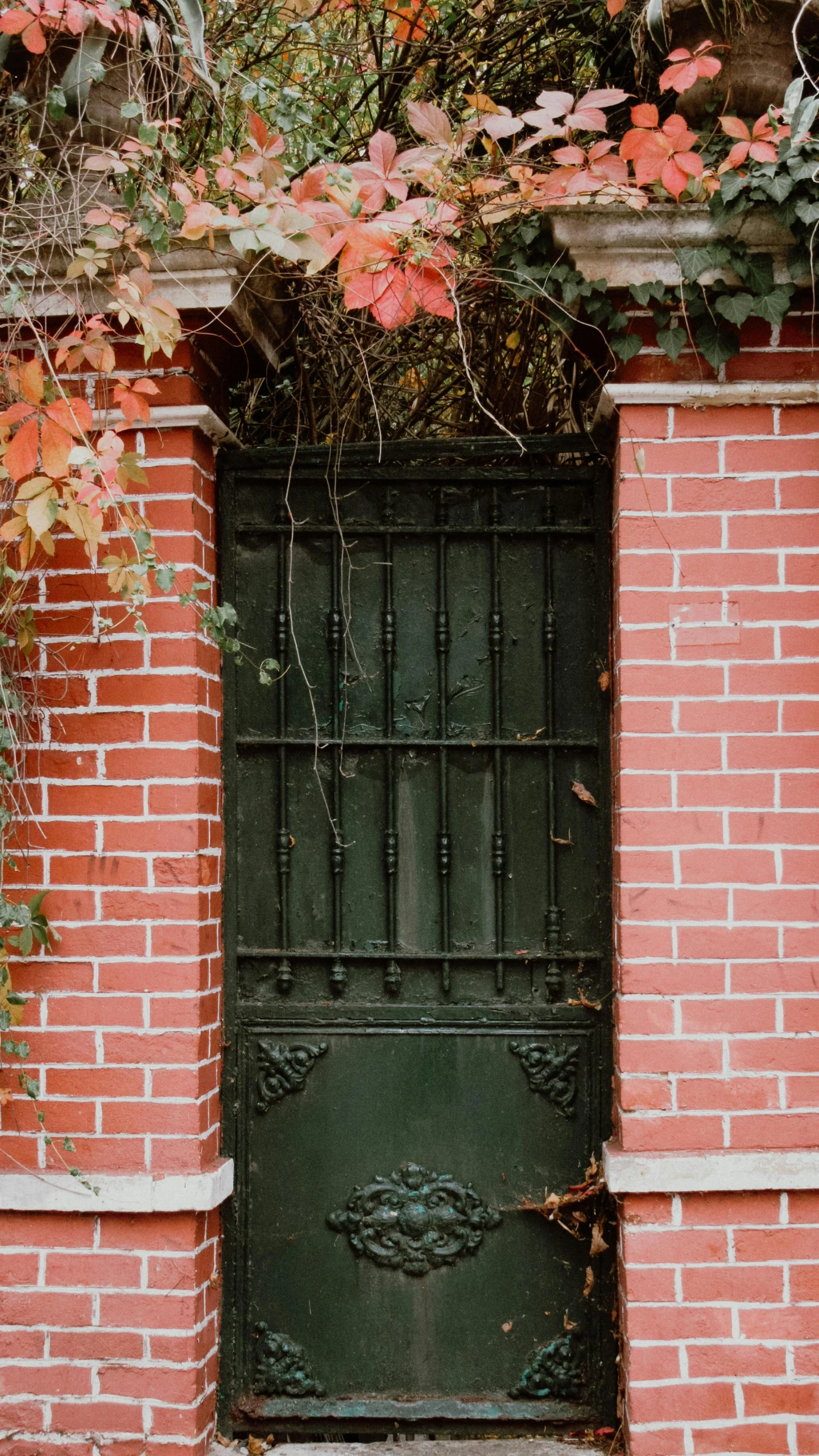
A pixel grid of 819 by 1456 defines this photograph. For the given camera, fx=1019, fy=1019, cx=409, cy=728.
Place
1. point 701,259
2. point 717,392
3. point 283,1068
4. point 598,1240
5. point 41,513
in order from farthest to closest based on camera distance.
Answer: point 283,1068, point 598,1240, point 717,392, point 701,259, point 41,513

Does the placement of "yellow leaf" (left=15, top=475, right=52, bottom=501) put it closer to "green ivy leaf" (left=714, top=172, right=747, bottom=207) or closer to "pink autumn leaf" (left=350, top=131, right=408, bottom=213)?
"pink autumn leaf" (left=350, top=131, right=408, bottom=213)

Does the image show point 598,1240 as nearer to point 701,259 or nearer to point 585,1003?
point 585,1003

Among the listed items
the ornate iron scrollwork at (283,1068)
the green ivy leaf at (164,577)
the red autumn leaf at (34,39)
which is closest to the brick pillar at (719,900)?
the ornate iron scrollwork at (283,1068)

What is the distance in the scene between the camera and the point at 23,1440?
2662mm

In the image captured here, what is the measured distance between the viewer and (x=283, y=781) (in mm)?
3002

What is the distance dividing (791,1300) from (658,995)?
0.81 m

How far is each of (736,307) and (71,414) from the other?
168 centimetres

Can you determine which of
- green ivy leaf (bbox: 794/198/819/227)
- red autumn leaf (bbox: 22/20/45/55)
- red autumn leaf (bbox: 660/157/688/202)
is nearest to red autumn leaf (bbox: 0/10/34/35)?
red autumn leaf (bbox: 22/20/45/55)

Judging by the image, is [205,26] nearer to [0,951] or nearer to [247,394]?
[247,394]

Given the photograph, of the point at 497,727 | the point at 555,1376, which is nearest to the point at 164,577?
the point at 497,727

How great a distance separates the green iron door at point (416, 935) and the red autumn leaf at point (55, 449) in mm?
691

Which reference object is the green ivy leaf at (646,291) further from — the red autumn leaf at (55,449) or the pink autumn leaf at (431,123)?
the red autumn leaf at (55,449)

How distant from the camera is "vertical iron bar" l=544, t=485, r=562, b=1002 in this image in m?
2.93

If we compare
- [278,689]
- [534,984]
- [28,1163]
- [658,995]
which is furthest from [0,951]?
[658,995]
